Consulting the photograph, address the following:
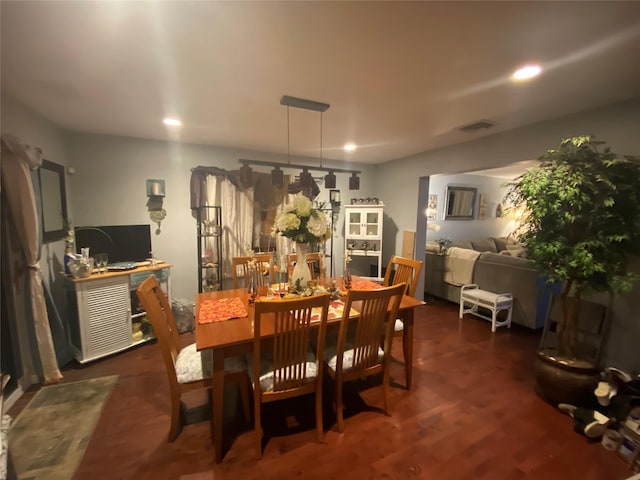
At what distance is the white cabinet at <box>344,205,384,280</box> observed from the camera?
4539mm

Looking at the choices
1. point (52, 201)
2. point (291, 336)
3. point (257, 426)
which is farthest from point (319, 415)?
point (52, 201)

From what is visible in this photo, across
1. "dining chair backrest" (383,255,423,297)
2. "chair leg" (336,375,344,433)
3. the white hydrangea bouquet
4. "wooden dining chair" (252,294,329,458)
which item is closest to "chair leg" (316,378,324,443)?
"wooden dining chair" (252,294,329,458)

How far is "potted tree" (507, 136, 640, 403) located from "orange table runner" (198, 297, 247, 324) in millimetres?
2266

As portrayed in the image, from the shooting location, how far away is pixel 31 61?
163 centimetres

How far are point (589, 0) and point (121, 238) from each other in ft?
13.3

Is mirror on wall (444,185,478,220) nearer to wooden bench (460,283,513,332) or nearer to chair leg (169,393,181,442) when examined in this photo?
wooden bench (460,283,513,332)

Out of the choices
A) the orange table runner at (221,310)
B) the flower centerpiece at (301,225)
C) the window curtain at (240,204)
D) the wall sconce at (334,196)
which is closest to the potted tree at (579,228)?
the flower centerpiece at (301,225)

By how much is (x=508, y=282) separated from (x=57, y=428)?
4.68 m

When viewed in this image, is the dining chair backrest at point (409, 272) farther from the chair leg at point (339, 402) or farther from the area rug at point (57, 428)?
the area rug at point (57, 428)

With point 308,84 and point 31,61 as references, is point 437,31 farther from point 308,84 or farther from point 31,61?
point 31,61

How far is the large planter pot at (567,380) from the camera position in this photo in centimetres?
207

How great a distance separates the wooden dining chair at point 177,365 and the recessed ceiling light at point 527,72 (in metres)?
2.54

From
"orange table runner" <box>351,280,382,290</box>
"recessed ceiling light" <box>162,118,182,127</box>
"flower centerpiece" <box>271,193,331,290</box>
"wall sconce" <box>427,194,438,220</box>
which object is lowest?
"orange table runner" <box>351,280,382,290</box>

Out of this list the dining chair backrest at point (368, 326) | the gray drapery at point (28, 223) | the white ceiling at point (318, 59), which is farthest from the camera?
the gray drapery at point (28, 223)
